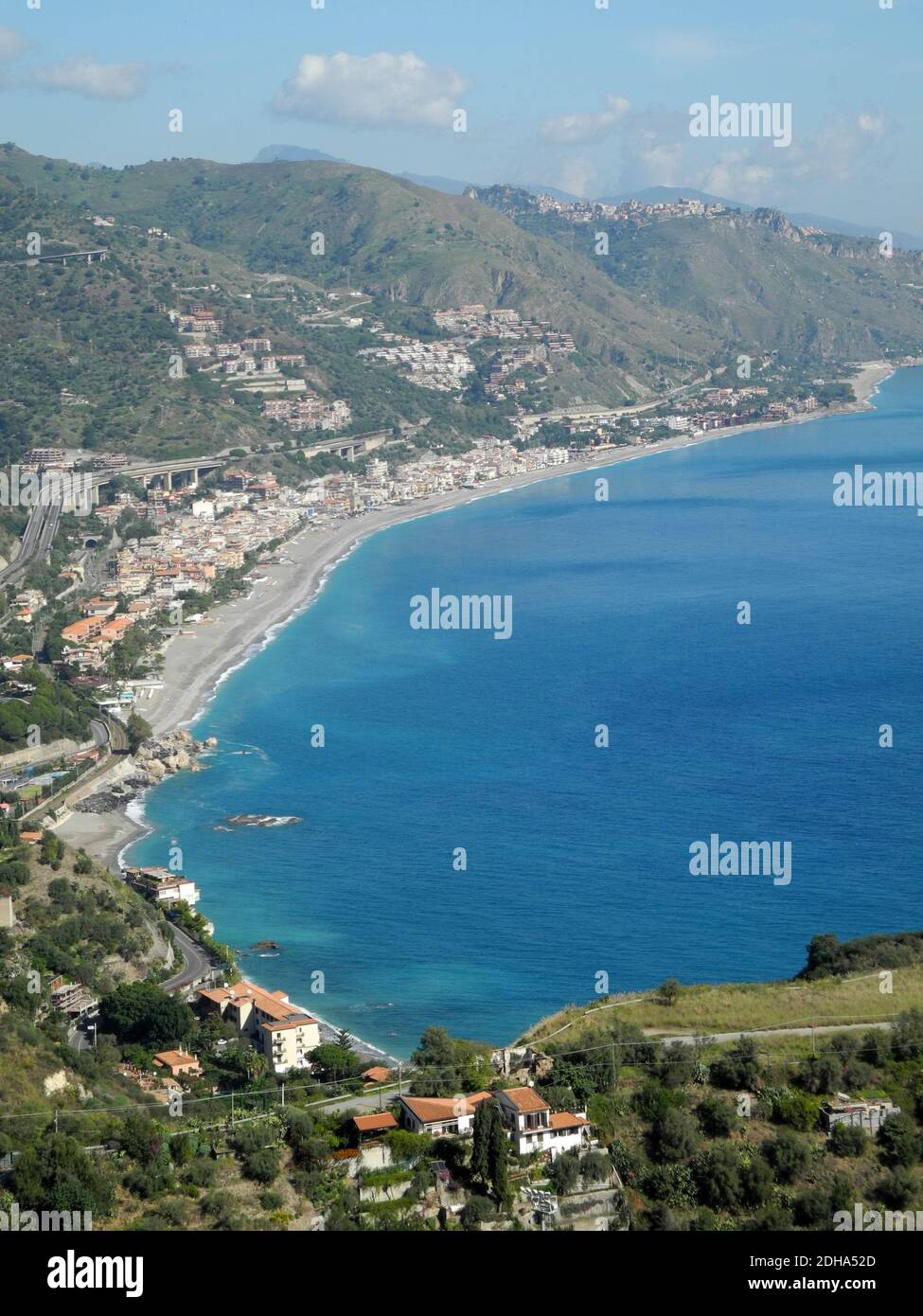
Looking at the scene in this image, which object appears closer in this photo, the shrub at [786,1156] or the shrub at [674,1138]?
the shrub at [786,1156]

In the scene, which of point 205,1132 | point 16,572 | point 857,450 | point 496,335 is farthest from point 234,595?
point 496,335

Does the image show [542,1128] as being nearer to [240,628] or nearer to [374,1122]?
[374,1122]

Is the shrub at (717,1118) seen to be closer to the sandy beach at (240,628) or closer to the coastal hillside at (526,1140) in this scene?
the coastal hillside at (526,1140)

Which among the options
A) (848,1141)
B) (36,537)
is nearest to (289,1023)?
(848,1141)

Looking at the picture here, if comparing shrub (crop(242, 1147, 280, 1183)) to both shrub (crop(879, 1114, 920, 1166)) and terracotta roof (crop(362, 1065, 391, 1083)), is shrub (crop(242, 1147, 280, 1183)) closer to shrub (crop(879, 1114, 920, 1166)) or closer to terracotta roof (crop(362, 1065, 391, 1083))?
terracotta roof (crop(362, 1065, 391, 1083))

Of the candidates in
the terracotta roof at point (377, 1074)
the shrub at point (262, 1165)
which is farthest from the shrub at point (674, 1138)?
the terracotta roof at point (377, 1074)
